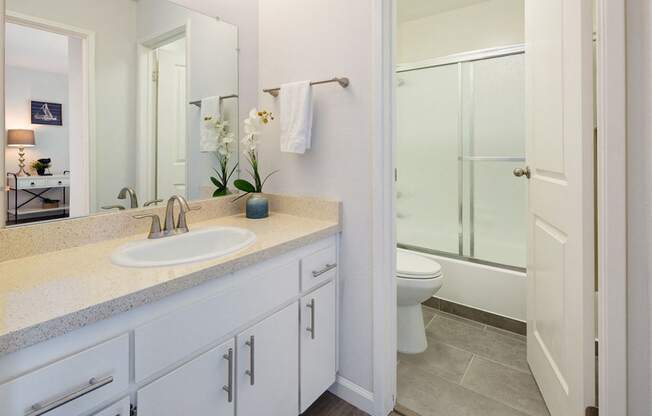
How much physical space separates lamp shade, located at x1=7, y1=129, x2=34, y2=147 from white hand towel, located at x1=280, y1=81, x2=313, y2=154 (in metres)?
0.91

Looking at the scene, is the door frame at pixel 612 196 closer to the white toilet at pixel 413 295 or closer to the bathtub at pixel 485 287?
the white toilet at pixel 413 295

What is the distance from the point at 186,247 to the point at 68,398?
0.70 metres

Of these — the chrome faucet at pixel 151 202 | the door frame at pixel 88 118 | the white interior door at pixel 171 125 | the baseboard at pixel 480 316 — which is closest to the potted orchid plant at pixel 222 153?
the white interior door at pixel 171 125

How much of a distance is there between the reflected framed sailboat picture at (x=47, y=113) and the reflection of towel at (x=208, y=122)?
0.55 m

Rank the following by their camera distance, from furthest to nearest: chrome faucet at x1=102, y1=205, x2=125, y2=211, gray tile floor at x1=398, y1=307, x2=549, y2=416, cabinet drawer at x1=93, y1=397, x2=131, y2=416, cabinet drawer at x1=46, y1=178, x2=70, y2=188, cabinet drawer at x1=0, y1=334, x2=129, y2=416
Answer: gray tile floor at x1=398, y1=307, x2=549, y2=416 < chrome faucet at x1=102, y1=205, x2=125, y2=211 < cabinet drawer at x1=46, y1=178, x2=70, y2=188 < cabinet drawer at x1=93, y1=397, x2=131, y2=416 < cabinet drawer at x1=0, y1=334, x2=129, y2=416

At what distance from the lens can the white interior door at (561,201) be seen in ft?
3.49

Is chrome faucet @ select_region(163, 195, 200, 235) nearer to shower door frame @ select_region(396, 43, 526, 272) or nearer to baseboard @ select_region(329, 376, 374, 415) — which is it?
baseboard @ select_region(329, 376, 374, 415)

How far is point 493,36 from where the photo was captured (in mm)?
2508

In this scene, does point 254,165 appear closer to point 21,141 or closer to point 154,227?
point 154,227

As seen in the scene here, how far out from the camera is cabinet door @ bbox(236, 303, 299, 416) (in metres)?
1.04

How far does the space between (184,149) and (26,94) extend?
22.6 inches

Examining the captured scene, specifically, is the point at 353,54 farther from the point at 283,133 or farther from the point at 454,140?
the point at 454,140

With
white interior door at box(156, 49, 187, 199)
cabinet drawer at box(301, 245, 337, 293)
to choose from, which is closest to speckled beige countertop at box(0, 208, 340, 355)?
cabinet drawer at box(301, 245, 337, 293)

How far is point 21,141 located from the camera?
3.44ft
